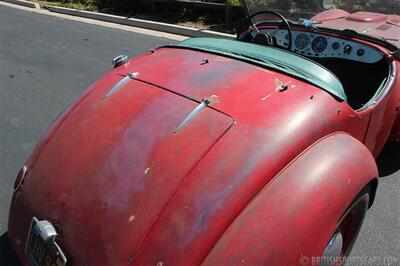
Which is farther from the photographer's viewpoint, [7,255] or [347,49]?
[347,49]

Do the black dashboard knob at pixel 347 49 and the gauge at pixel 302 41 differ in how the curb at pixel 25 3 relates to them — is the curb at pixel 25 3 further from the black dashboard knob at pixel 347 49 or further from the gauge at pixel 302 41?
the black dashboard knob at pixel 347 49

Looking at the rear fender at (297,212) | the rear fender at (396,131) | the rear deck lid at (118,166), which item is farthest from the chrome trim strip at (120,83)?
the rear fender at (396,131)

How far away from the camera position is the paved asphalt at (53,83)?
3010 millimetres

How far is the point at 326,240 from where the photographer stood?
5.97 feet

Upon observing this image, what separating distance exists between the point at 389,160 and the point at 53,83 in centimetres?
452

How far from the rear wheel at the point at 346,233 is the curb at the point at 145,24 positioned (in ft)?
20.2

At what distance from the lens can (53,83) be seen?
5.96 m

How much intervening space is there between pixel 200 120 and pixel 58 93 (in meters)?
4.04

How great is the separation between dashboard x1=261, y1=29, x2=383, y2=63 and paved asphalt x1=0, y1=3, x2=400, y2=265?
1.03m

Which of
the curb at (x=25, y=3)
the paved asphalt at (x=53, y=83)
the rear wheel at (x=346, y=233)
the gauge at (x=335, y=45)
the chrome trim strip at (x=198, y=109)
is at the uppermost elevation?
the gauge at (x=335, y=45)

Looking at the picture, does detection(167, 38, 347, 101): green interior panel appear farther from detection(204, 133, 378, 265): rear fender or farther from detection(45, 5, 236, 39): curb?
detection(45, 5, 236, 39): curb

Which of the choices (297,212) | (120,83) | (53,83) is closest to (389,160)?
(297,212)

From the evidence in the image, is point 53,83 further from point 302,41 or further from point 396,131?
point 396,131

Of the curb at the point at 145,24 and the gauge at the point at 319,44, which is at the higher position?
the gauge at the point at 319,44
